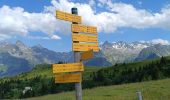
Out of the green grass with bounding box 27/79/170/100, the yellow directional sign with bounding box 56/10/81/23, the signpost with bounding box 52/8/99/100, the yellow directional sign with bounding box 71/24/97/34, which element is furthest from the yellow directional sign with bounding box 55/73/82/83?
the green grass with bounding box 27/79/170/100

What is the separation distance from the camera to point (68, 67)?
62.0 feet

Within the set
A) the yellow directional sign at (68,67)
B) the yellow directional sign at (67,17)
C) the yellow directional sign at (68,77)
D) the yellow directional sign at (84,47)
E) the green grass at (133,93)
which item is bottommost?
the green grass at (133,93)

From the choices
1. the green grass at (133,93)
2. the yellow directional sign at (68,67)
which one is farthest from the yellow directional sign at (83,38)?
the green grass at (133,93)

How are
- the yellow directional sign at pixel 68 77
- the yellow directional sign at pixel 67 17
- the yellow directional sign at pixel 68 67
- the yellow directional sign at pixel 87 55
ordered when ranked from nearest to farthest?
1. the yellow directional sign at pixel 87 55
2. the yellow directional sign at pixel 68 67
3. the yellow directional sign at pixel 67 17
4. the yellow directional sign at pixel 68 77

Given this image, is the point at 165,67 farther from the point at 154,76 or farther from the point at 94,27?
the point at 94,27

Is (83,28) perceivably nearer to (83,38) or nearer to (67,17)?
(83,38)

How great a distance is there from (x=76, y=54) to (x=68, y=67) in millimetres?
816

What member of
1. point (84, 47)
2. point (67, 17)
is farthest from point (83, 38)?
point (67, 17)

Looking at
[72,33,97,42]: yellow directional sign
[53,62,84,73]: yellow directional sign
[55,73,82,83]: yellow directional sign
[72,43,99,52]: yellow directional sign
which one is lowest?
[55,73,82,83]: yellow directional sign

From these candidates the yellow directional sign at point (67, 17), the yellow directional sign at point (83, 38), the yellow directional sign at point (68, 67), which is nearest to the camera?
the yellow directional sign at point (68, 67)

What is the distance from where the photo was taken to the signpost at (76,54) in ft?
61.7

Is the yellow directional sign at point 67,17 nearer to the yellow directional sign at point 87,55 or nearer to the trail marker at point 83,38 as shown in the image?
the trail marker at point 83,38

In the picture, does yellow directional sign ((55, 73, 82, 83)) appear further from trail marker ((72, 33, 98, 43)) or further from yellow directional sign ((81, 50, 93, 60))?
trail marker ((72, 33, 98, 43))

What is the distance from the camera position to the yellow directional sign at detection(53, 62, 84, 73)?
18673mm
